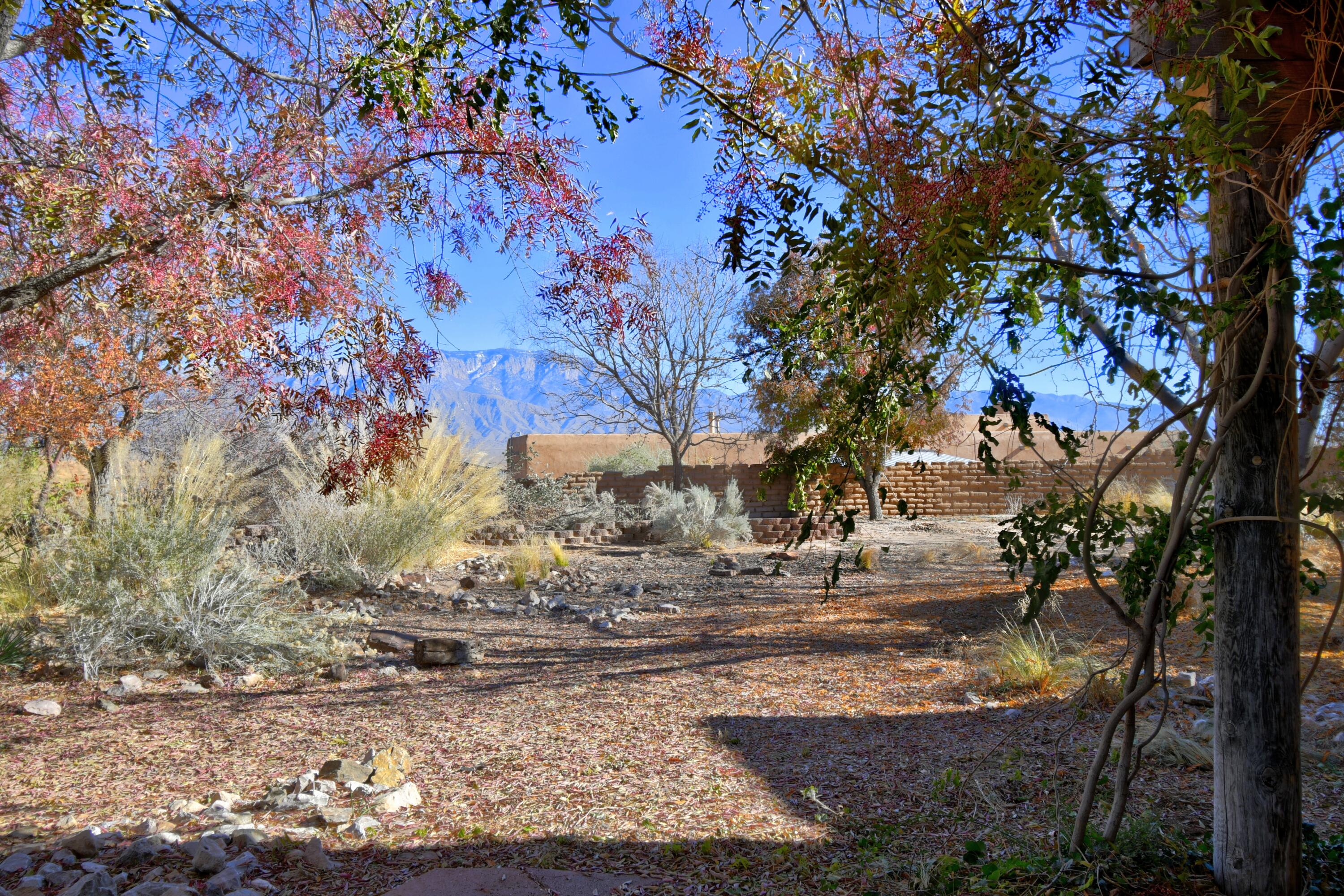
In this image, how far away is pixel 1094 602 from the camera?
749 cm

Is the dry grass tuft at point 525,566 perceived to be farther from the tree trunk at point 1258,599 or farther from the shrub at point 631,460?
the shrub at point 631,460

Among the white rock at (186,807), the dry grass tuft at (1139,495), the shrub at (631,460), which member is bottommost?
the white rock at (186,807)

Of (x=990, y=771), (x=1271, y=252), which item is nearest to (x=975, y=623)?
(x=990, y=771)

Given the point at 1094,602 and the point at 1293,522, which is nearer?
the point at 1293,522

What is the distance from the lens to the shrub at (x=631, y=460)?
2367 centimetres

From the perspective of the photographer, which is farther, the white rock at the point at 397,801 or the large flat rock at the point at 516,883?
the white rock at the point at 397,801

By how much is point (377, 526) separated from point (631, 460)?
14825 mm

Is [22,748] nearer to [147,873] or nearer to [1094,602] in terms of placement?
[147,873]

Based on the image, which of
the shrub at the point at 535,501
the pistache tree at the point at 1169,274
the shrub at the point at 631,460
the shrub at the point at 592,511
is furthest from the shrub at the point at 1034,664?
the shrub at the point at 631,460

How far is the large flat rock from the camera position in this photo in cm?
261

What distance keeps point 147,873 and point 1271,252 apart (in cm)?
368

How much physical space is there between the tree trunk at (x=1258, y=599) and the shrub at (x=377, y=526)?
8.28 meters

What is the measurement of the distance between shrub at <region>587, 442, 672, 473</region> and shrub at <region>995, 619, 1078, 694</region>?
56.9 ft

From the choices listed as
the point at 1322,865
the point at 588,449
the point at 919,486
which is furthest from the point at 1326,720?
the point at 588,449
